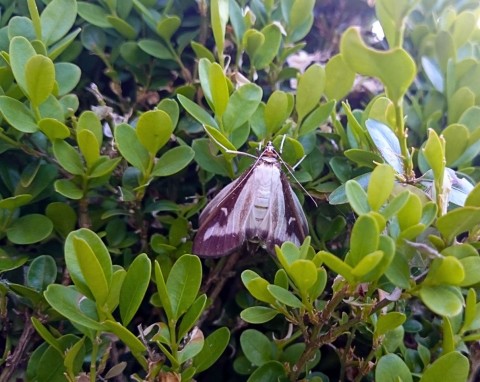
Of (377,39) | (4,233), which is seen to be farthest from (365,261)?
(377,39)

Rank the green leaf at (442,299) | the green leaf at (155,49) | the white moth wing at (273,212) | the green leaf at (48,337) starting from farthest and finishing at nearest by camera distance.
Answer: the green leaf at (155,49), the white moth wing at (273,212), the green leaf at (48,337), the green leaf at (442,299)

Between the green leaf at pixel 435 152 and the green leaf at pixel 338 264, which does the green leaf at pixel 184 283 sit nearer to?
the green leaf at pixel 338 264

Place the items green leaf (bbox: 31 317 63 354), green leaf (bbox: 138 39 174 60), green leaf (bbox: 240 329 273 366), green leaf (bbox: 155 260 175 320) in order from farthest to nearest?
1. green leaf (bbox: 138 39 174 60)
2. green leaf (bbox: 240 329 273 366)
3. green leaf (bbox: 31 317 63 354)
4. green leaf (bbox: 155 260 175 320)

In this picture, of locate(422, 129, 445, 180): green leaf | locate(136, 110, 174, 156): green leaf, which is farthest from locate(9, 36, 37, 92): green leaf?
locate(422, 129, 445, 180): green leaf

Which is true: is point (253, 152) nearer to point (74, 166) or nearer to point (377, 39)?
point (74, 166)

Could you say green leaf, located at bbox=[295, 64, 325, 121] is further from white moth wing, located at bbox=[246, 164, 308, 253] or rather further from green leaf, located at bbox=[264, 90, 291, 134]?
white moth wing, located at bbox=[246, 164, 308, 253]

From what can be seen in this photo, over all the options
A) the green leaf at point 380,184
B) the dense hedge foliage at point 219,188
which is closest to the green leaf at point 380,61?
the dense hedge foliage at point 219,188
